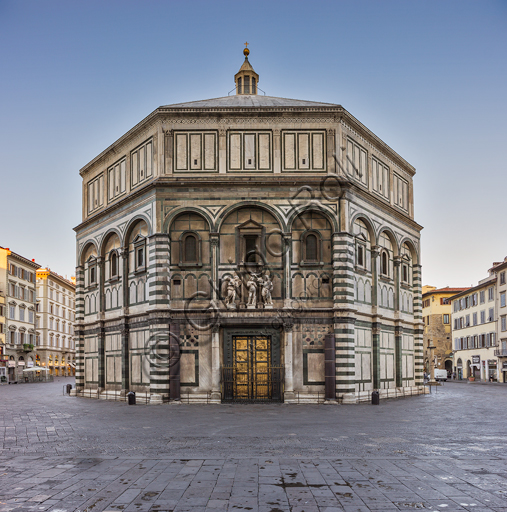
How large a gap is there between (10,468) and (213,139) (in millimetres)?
18962

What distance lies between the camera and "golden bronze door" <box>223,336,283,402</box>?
85.5ft

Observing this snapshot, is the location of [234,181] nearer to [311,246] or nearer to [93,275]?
[311,246]

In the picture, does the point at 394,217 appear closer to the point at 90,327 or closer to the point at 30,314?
the point at 90,327

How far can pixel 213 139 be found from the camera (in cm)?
2759

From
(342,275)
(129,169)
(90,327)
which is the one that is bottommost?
(90,327)

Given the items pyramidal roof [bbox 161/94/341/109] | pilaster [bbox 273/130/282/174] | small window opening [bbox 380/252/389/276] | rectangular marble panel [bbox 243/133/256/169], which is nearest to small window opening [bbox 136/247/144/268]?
rectangular marble panel [bbox 243/133/256/169]

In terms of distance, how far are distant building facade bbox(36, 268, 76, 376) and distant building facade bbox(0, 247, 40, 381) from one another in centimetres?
924

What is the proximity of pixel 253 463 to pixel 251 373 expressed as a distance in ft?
48.6

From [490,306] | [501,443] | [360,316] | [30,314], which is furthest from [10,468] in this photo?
[30,314]

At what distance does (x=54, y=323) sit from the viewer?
8450 cm

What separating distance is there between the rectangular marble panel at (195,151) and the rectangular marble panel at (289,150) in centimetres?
380

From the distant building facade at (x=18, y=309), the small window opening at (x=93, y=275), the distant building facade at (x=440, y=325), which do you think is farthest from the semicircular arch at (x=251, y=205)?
the distant building facade at (x=440, y=325)

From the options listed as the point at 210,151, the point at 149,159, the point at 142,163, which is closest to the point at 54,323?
the point at 142,163

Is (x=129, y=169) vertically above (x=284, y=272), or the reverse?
(x=129, y=169)
